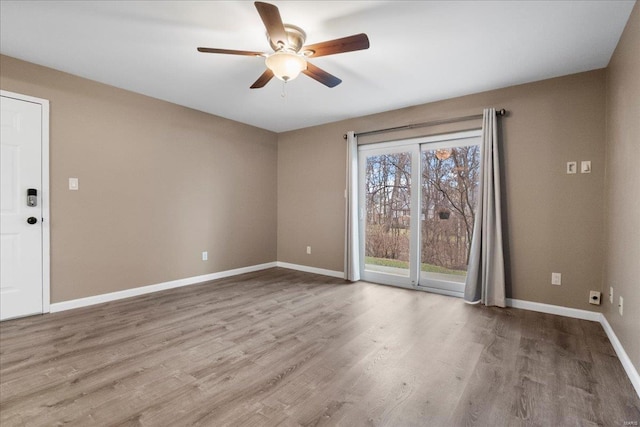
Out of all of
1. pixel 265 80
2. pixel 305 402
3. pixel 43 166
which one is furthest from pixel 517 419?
pixel 43 166

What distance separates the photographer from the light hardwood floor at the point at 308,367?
1.59 meters

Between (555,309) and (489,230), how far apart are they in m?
1.03

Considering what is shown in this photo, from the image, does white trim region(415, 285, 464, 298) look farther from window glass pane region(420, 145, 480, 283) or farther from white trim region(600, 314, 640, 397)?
white trim region(600, 314, 640, 397)

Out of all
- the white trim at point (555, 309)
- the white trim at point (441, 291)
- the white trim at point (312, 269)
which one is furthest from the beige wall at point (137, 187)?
the white trim at point (555, 309)

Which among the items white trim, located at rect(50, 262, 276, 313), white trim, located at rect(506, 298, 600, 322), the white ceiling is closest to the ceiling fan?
the white ceiling

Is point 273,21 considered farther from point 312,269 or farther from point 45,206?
point 312,269

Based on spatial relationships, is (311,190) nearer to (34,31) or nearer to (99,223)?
(99,223)

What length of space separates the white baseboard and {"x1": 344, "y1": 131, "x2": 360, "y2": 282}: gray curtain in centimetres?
201

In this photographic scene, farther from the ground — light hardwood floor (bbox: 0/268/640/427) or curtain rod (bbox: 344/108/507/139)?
curtain rod (bbox: 344/108/507/139)

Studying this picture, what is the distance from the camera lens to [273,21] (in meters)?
1.84

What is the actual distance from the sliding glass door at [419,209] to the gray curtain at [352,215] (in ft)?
0.46

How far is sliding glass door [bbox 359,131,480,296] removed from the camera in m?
3.74

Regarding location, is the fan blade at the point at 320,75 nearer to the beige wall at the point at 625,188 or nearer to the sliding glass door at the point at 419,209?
the sliding glass door at the point at 419,209

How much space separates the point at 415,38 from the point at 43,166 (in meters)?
3.77
